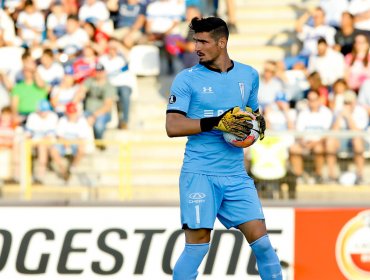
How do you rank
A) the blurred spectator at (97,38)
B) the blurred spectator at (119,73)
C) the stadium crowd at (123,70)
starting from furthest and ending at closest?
the blurred spectator at (97,38)
the blurred spectator at (119,73)
the stadium crowd at (123,70)

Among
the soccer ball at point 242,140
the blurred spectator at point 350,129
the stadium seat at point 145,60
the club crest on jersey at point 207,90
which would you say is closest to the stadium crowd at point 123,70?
the blurred spectator at point 350,129

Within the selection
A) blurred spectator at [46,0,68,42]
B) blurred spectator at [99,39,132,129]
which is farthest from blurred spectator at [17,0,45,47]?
blurred spectator at [99,39,132,129]

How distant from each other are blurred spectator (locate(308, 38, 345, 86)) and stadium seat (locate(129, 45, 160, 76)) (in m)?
2.25

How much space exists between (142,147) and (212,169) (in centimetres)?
460

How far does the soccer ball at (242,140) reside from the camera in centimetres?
738

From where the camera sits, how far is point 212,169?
24.8ft

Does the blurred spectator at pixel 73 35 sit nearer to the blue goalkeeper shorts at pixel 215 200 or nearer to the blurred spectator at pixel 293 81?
the blurred spectator at pixel 293 81

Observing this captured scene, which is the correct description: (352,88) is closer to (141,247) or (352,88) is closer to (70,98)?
(70,98)

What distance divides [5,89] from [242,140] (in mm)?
7470

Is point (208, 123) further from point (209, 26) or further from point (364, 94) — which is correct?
point (364, 94)

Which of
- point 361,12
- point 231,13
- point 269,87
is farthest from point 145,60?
point 361,12

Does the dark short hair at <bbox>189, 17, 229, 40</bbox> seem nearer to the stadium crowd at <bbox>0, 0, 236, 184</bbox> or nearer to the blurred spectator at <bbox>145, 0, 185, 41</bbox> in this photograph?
the stadium crowd at <bbox>0, 0, 236, 184</bbox>

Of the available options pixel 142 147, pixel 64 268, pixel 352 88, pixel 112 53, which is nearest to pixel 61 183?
pixel 142 147

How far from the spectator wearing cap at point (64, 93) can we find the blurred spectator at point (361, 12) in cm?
383
